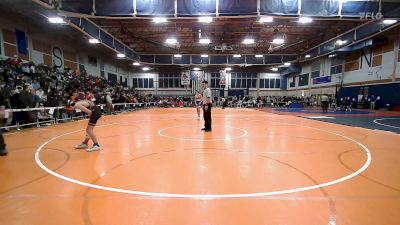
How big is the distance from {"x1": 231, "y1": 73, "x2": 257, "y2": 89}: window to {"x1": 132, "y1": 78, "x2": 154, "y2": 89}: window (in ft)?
46.0

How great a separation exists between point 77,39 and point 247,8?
16.5 m

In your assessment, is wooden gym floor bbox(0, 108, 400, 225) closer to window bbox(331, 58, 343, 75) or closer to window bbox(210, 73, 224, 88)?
window bbox(331, 58, 343, 75)

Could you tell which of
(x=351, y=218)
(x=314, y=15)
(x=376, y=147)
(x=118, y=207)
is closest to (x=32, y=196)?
(x=118, y=207)

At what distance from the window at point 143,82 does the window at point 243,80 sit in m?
14.0

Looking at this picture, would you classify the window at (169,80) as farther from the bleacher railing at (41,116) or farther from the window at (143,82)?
the bleacher railing at (41,116)

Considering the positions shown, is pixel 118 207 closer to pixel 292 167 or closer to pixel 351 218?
pixel 351 218

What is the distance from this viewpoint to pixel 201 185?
3.55 metres

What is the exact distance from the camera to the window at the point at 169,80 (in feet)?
131

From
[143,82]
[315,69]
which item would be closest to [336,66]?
[315,69]

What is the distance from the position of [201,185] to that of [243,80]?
38566 millimetres

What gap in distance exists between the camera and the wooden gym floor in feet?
8.68

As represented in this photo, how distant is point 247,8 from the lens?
1190 centimetres
